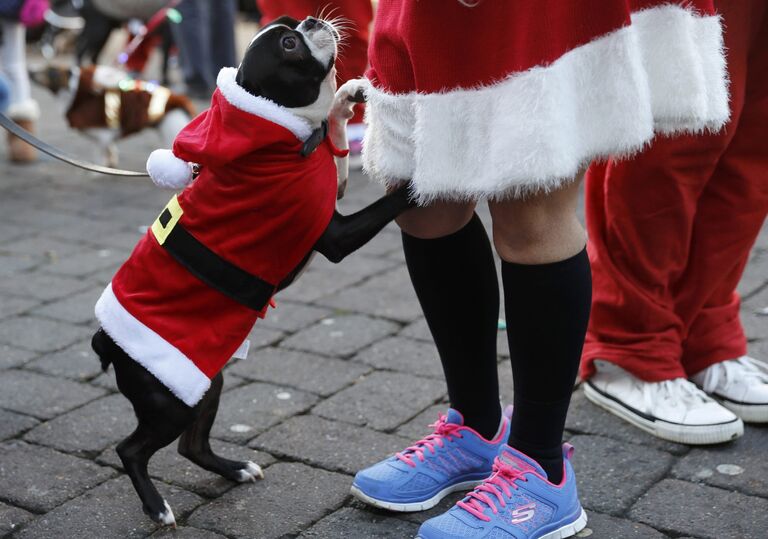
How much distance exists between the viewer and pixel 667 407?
2.51 meters

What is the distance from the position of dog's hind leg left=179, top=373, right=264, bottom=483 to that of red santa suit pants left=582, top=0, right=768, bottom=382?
3.16 feet

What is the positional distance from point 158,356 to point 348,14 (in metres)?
2.35

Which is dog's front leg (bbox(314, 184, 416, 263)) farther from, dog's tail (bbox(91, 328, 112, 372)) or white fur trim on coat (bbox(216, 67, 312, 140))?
dog's tail (bbox(91, 328, 112, 372))

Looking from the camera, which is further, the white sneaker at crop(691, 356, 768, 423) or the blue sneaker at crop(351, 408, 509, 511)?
the white sneaker at crop(691, 356, 768, 423)

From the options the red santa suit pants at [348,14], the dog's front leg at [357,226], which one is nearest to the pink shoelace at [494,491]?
the dog's front leg at [357,226]

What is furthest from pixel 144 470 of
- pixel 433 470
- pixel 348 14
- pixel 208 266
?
pixel 348 14

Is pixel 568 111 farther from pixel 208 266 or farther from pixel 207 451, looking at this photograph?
pixel 207 451

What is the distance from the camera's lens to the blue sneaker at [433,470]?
216 centimetres

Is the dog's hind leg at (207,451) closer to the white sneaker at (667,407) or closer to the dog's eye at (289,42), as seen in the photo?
the dog's eye at (289,42)

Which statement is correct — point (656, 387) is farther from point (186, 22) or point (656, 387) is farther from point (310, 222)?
point (186, 22)

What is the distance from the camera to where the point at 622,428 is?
2.56 meters

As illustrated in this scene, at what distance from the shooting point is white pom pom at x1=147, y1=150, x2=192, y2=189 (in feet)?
6.45

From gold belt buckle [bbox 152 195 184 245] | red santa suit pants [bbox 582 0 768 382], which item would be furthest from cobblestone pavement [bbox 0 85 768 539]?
gold belt buckle [bbox 152 195 184 245]

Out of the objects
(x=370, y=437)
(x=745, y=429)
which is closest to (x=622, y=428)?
(x=745, y=429)
